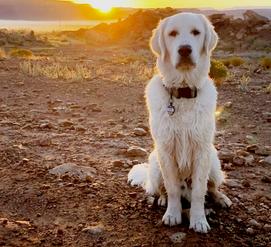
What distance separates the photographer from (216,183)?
5.16 metres

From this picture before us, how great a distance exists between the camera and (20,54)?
27.0m

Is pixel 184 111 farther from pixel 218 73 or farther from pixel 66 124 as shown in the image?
pixel 218 73

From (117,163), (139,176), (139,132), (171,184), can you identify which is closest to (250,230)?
(171,184)

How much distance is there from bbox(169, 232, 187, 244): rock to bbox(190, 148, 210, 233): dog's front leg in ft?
0.47

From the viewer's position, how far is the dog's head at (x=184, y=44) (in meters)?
4.62

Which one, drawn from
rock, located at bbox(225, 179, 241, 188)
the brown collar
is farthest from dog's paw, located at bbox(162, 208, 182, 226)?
rock, located at bbox(225, 179, 241, 188)

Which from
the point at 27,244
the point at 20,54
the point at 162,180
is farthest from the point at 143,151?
the point at 20,54

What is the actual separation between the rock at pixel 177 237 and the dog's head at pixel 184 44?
4.47ft

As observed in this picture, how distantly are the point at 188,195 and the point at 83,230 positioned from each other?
1094 mm

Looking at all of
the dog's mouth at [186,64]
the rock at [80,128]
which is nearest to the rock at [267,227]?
the dog's mouth at [186,64]

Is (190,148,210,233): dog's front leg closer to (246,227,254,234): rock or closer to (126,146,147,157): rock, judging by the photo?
(246,227,254,234): rock

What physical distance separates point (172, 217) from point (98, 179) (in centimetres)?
142

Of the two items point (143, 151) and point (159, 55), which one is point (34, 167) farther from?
point (159, 55)

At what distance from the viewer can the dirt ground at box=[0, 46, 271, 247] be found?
4566mm
